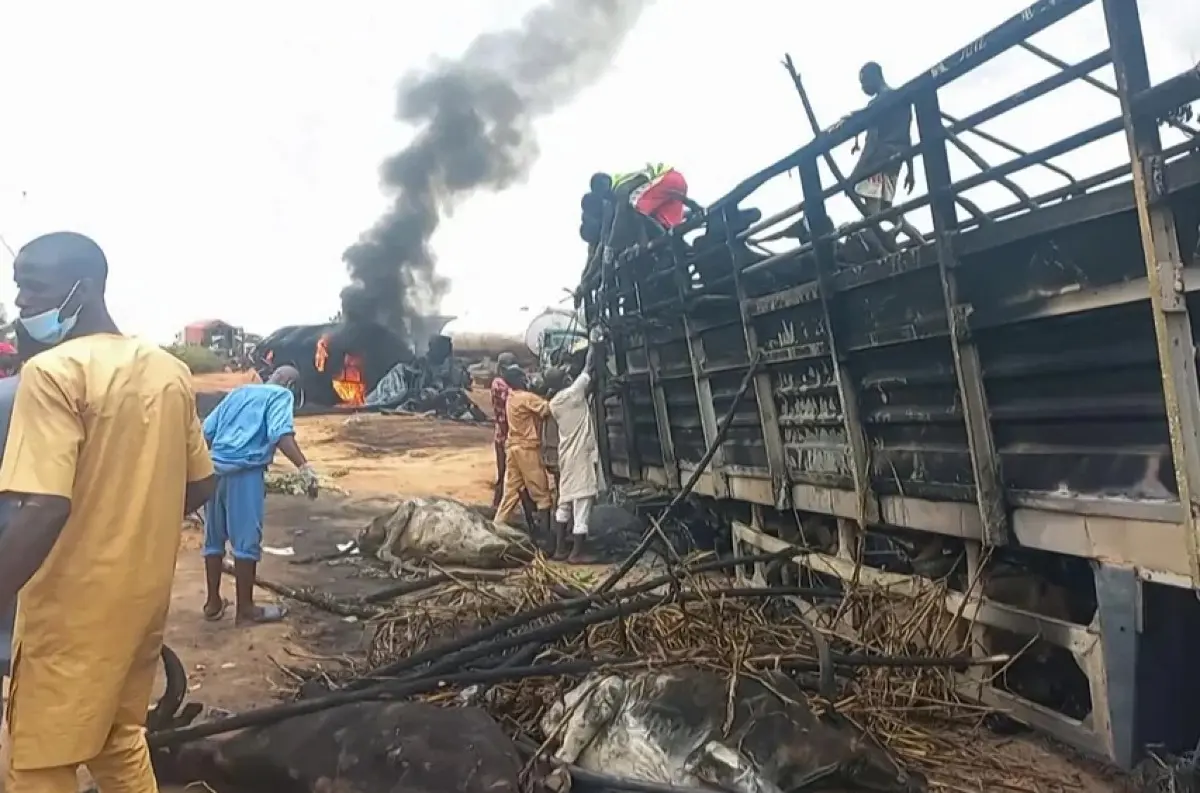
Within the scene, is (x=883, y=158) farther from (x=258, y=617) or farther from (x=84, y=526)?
(x=258, y=617)

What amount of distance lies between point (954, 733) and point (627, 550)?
15.6 ft

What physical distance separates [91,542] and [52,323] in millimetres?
571

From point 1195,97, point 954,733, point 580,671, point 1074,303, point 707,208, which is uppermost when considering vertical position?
point 707,208

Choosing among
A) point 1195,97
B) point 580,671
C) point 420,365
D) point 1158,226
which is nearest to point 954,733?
point 580,671

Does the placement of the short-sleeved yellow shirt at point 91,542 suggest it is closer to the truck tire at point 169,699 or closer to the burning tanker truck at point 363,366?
the truck tire at point 169,699

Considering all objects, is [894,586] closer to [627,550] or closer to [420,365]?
[627,550]

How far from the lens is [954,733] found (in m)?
3.38

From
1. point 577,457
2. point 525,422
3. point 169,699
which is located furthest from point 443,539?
point 169,699

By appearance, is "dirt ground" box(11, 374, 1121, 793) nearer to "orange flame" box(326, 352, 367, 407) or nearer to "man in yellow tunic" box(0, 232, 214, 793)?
"man in yellow tunic" box(0, 232, 214, 793)

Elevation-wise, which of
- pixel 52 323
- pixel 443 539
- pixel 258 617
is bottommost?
pixel 258 617

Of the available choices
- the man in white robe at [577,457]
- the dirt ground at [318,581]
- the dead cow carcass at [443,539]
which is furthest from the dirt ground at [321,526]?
the man in white robe at [577,457]

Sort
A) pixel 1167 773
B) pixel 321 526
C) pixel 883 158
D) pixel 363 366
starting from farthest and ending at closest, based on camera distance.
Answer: pixel 363 366 → pixel 321 526 → pixel 883 158 → pixel 1167 773

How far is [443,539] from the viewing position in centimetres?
724

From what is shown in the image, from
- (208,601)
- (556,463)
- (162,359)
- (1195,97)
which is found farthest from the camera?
(556,463)
